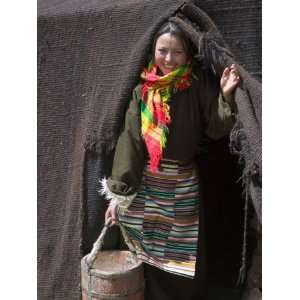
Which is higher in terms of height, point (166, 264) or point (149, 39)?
point (149, 39)

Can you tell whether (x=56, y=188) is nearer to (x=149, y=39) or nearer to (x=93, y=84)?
(x=93, y=84)

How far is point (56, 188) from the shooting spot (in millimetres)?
3115

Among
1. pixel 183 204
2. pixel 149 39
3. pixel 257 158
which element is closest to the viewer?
pixel 257 158

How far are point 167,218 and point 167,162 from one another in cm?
27

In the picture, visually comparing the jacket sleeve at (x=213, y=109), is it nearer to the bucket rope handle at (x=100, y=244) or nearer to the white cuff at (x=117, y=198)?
the white cuff at (x=117, y=198)

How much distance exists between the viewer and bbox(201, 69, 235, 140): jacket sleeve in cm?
264

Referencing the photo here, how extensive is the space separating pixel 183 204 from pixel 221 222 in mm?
605

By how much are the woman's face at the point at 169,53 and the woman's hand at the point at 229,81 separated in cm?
24

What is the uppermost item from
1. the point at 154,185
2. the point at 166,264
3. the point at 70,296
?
the point at 154,185

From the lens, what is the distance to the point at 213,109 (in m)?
2.70

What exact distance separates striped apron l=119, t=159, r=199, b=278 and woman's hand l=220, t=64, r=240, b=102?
0.45m

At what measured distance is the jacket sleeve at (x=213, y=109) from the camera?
2.64m

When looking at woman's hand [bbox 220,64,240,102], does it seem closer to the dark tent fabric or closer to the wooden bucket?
the dark tent fabric

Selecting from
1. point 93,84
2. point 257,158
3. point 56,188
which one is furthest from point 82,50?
point 257,158
